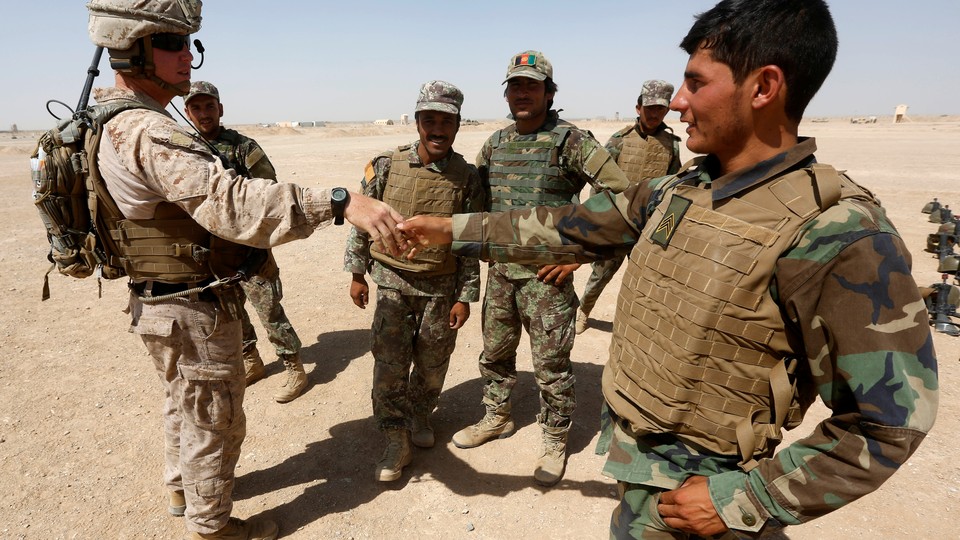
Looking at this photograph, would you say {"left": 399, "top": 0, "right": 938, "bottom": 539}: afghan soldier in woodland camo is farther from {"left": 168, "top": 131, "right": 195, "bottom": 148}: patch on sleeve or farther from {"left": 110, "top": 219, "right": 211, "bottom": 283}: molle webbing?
{"left": 110, "top": 219, "right": 211, "bottom": 283}: molle webbing

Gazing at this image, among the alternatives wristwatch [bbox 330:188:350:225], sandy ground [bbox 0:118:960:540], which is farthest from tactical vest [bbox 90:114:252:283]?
sandy ground [bbox 0:118:960:540]

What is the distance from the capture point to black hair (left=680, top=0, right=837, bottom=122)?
137 cm

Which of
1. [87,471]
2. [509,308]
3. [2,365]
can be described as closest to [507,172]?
[509,308]

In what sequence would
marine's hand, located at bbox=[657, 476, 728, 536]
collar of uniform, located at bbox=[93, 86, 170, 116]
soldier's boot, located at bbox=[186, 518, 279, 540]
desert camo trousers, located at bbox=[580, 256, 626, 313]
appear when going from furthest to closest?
desert camo trousers, located at bbox=[580, 256, 626, 313] → soldier's boot, located at bbox=[186, 518, 279, 540] → collar of uniform, located at bbox=[93, 86, 170, 116] → marine's hand, located at bbox=[657, 476, 728, 536]

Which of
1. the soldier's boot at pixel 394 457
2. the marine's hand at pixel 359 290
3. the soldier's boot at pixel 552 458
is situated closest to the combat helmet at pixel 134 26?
the marine's hand at pixel 359 290

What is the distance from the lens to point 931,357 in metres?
1.22

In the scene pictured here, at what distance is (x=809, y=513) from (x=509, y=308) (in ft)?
8.04

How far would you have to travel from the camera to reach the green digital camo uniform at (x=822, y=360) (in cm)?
121

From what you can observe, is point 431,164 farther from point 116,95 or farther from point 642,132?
point 642,132

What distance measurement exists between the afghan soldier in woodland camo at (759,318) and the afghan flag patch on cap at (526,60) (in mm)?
2003

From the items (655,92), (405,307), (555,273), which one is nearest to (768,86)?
(555,273)

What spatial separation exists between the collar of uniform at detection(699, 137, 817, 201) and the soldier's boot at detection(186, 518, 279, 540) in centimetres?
304

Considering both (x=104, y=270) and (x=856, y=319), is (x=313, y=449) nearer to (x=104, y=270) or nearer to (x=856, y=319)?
(x=104, y=270)

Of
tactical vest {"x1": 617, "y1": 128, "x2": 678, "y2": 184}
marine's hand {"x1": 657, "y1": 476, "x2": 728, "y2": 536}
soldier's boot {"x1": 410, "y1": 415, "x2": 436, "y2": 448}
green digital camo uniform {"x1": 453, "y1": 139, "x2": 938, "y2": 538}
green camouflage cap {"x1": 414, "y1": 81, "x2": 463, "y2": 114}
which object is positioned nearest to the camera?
green digital camo uniform {"x1": 453, "y1": 139, "x2": 938, "y2": 538}
